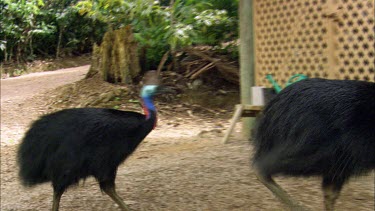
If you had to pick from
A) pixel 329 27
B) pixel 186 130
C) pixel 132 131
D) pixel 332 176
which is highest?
pixel 329 27

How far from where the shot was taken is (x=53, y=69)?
1983cm

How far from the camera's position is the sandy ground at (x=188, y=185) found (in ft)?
14.4

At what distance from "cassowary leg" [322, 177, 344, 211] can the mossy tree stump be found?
312 inches

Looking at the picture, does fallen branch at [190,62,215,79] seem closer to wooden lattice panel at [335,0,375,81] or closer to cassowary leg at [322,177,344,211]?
wooden lattice panel at [335,0,375,81]

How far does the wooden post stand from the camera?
281 inches

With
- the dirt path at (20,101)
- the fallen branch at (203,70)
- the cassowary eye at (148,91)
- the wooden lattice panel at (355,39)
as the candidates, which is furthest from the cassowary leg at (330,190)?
the fallen branch at (203,70)

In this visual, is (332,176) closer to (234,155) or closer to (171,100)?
(234,155)

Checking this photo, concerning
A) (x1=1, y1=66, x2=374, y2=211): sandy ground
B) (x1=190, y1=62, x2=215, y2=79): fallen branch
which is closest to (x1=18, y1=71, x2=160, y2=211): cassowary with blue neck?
(x1=1, y1=66, x2=374, y2=211): sandy ground

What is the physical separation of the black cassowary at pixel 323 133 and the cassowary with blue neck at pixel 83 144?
4.03ft

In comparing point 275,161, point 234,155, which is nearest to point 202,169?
point 234,155

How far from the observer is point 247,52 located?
7.20 m

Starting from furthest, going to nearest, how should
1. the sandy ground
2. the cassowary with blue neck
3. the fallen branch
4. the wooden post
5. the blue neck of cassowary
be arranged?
the fallen branch, the wooden post, the sandy ground, the blue neck of cassowary, the cassowary with blue neck

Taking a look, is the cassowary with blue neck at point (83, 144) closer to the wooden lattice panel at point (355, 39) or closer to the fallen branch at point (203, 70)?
the wooden lattice panel at point (355, 39)

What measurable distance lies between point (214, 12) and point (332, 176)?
18.2ft
